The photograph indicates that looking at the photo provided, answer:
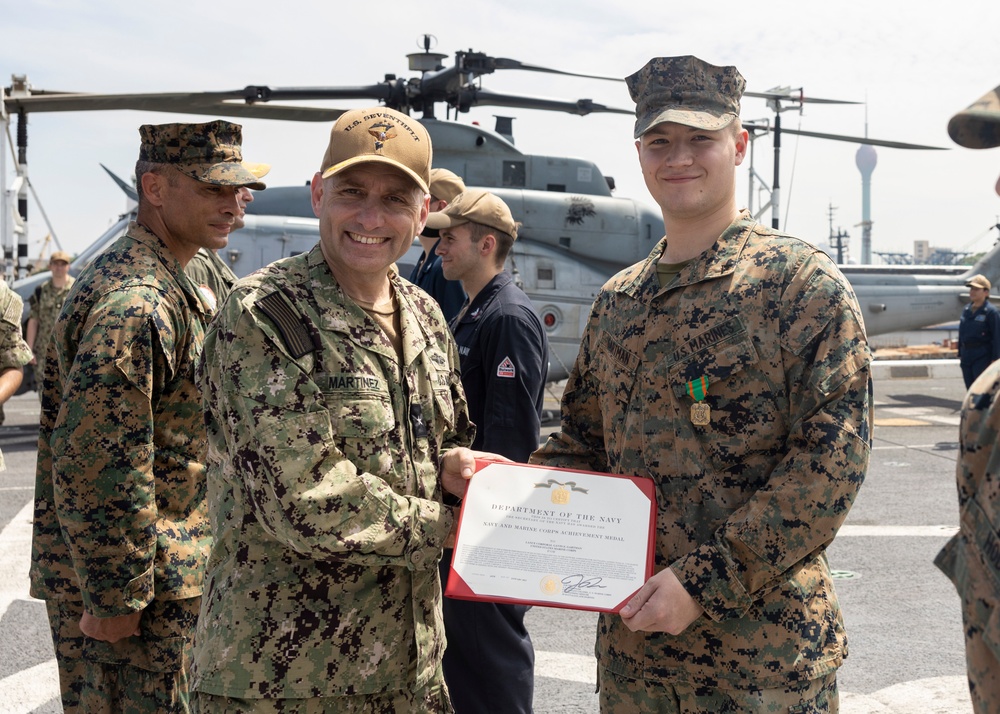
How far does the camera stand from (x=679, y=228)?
234 cm

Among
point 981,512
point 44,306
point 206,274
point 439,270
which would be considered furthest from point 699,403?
point 44,306

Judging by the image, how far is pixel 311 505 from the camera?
1.91m

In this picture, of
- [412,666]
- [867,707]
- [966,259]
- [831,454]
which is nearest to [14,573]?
[412,666]

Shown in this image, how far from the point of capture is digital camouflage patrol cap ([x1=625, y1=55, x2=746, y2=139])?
223cm

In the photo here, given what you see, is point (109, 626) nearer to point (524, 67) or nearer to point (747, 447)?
point (747, 447)

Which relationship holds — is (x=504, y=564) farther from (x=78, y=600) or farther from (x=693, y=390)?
(x=78, y=600)

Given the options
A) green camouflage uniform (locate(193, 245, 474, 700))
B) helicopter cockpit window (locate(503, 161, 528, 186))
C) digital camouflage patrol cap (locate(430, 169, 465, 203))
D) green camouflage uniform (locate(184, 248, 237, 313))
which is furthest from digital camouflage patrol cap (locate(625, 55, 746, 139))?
helicopter cockpit window (locate(503, 161, 528, 186))

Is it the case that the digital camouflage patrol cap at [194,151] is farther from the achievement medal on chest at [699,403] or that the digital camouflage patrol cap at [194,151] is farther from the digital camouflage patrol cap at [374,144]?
the achievement medal on chest at [699,403]

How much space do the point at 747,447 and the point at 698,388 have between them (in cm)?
18

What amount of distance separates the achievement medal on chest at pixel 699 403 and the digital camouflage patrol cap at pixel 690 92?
2.12 ft

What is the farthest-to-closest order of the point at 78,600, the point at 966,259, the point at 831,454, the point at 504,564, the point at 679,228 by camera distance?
the point at 966,259 → the point at 78,600 → the point at 679,228 → the point at 504,564 → the point at 831,454

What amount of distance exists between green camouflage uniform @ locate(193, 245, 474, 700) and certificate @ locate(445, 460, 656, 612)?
10 cm

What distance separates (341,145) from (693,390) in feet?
3.48

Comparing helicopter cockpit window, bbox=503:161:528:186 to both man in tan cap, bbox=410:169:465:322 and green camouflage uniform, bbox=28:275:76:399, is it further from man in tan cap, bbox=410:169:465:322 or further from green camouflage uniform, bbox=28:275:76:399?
man in tan cap, bbox=410:169:465:322
